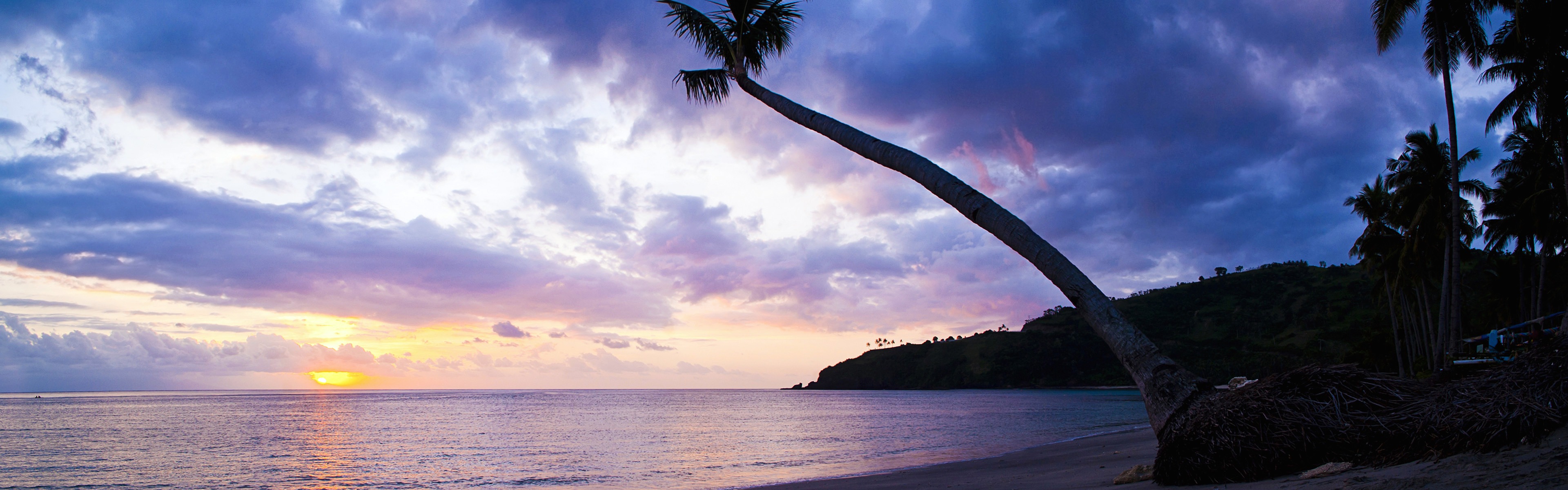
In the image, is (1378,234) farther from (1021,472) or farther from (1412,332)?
(1021,472)

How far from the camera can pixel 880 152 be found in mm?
8992

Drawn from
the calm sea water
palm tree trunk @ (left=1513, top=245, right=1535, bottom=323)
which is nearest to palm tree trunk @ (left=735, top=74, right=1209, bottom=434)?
the calm sea water

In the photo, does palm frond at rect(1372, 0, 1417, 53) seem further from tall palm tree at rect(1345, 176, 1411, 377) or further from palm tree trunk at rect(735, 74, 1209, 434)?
tall palm tree at rect(1345, 176, 1411, 377)

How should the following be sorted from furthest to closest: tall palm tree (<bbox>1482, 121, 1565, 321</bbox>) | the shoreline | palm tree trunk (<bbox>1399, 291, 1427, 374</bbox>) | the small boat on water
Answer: palm tree trunk (<bbox>1399, 291, 1427, 374</bbox>) < tall palm tree (<bbox>1482, 121, 1565, 321</bbox>) < the shoreline < the small boat on water

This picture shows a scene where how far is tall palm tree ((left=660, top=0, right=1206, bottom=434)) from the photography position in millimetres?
7180

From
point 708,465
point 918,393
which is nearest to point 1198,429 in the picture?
point 708,465

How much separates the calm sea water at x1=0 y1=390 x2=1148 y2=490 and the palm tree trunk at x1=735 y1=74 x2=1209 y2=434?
33.2ft

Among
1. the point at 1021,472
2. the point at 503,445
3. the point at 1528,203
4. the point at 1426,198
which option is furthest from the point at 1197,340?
the point at 1021,472

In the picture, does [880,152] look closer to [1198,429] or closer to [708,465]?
[1198,429]

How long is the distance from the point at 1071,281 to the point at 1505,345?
60.8 feet

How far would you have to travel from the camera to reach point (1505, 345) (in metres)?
18.3

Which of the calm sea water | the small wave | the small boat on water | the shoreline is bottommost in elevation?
the calm sea water

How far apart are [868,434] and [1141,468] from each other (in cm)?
2551

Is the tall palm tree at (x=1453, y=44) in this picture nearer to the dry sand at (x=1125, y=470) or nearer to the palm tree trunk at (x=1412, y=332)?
A: the dry sand at (x=1125, y=470)
